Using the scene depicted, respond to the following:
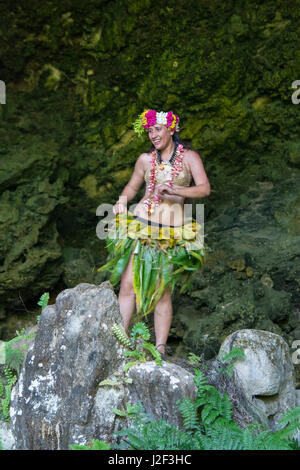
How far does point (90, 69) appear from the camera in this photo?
6.44m

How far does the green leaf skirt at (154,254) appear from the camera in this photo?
427cm

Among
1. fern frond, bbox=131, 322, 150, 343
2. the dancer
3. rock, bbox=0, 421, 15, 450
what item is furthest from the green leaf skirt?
rock, bbox=0, 421, 15, 450

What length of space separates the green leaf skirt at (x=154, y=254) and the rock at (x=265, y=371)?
0.65 meters

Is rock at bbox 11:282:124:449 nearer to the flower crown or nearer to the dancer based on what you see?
the dancer

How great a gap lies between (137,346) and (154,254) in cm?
79

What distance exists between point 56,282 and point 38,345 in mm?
2664

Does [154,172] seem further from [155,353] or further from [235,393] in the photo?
[235,393]

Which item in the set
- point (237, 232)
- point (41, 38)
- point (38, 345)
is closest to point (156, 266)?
point (38, 345)

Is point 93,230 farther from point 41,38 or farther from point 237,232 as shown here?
point 41,38

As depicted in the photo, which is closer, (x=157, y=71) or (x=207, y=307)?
(x=207, y=307)

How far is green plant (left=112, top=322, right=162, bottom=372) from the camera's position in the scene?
3602 millimetres

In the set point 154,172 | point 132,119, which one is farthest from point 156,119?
point 132,119

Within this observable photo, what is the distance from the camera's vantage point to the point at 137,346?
146 inches
